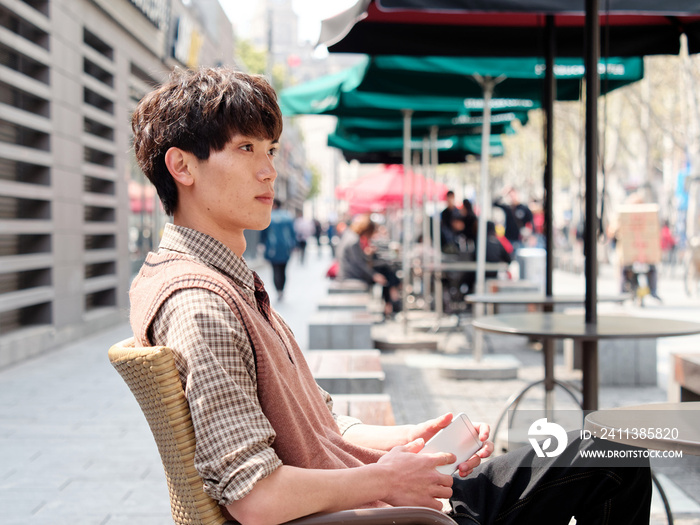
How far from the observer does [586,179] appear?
11.2 feet

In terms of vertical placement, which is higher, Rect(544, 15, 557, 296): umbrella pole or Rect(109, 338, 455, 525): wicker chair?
Rect(544, 15, 557, 296): umbrella pole

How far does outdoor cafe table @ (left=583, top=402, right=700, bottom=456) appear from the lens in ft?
5.45

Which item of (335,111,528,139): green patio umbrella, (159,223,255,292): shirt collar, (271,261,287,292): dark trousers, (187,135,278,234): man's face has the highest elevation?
(335,111,528,139): green patio umbrella

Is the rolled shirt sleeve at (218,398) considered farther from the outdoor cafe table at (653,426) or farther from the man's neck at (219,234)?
the outdoor cafe table at (653,426)

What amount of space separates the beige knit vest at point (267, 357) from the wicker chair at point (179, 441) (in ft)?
0.33

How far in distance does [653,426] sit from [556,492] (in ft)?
0.92

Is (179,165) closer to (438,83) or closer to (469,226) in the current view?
(438,83)

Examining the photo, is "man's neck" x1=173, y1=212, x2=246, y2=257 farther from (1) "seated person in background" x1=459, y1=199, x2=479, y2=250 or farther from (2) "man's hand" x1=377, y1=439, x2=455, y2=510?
(1) "seated person in background" x1=459, y1=199, x2=479, y2=250

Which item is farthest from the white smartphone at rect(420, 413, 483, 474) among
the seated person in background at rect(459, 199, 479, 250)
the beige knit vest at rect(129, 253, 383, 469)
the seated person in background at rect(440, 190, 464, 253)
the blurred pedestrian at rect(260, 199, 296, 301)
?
the blurred pedestrian at rect(260, 199, 296, 301)

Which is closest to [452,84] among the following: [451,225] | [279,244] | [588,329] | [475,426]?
[588,329]

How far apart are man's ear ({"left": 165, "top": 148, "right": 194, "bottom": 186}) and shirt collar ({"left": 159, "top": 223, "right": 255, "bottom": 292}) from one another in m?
0.11

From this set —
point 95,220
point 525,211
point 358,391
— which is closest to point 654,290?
point 525,211

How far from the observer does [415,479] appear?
5.39 feet

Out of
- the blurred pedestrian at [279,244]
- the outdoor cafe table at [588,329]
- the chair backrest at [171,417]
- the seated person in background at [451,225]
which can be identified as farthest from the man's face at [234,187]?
the blurred pedestrian at [279,244]
